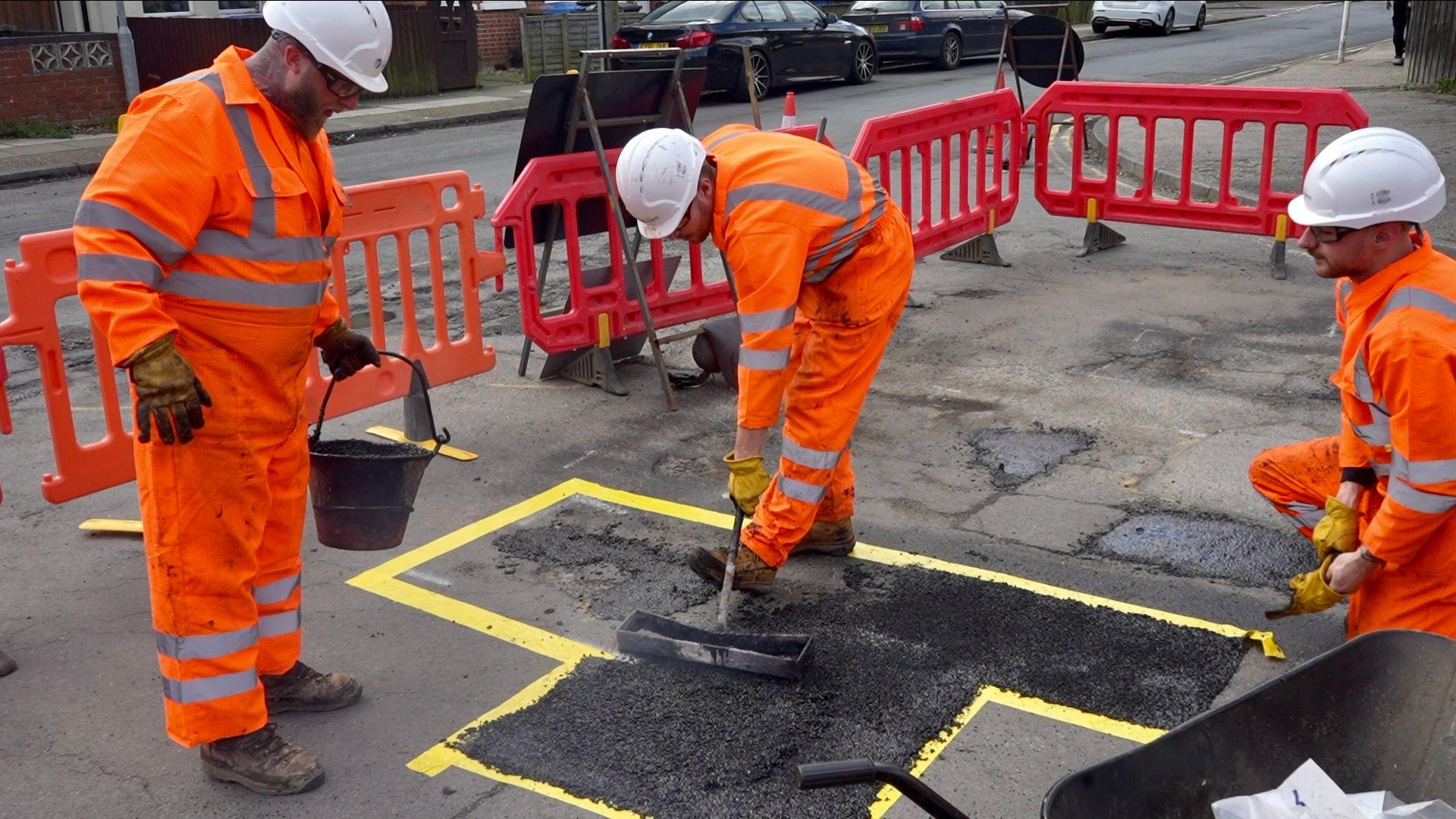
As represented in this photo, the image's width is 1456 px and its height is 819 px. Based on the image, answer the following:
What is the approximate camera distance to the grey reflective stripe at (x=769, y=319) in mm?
4000

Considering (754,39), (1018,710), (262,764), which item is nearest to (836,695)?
(1018,710)

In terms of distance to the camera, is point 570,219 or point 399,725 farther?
point 570,219

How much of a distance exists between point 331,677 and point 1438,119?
14.6m

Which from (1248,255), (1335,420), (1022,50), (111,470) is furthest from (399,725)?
(1022,50)

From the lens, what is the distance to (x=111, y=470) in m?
5.08

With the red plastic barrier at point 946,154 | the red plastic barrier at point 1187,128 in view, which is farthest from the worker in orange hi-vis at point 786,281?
the red plastic barrier at point 1187,128

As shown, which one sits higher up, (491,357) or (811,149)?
(811,149)

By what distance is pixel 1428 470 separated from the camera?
332 cm

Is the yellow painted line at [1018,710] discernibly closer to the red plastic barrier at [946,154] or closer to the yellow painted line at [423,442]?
the yellow painted line at [423,442]

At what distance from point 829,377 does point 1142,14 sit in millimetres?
30421

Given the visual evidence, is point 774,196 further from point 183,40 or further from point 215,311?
point 183,40

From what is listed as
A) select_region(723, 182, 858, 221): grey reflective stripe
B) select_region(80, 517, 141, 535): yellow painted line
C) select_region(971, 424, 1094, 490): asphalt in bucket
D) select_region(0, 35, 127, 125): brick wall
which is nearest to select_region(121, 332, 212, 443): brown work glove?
select_region(723, 182, 858, 221): grey reflective stripe

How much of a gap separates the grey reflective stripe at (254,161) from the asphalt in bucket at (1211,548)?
10.6 ft

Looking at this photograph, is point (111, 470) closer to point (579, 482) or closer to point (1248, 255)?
point (579, 482)
